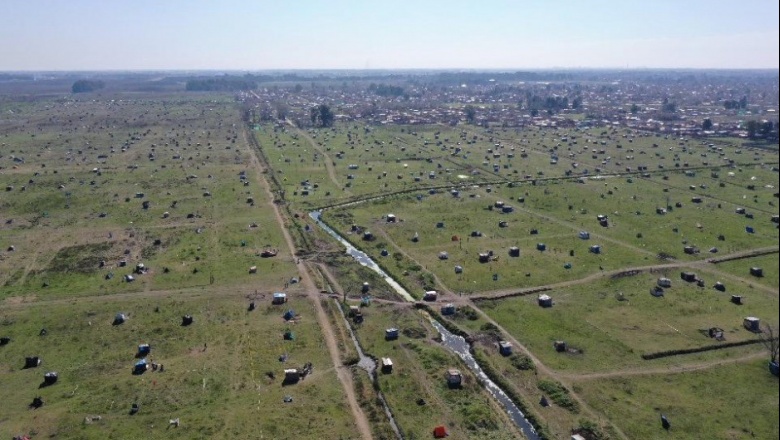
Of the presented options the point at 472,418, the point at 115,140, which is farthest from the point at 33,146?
the point at 472,418

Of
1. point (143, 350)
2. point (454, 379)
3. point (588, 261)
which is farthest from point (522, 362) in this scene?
point (143, 350)

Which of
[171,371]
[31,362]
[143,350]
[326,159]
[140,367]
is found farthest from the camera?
[326,159]

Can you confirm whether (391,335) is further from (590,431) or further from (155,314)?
(155,314)

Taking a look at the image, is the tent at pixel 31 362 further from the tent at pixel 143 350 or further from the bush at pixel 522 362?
the bush at pixel 522 362

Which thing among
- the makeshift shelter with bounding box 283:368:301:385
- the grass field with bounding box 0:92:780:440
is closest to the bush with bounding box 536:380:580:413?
the grass field with bounding box 0:92:780:440

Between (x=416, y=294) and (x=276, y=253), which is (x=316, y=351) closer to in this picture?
(x=416, y=294)

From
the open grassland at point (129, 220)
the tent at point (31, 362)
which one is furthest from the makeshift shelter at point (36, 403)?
the open grassland at point (129, 220)

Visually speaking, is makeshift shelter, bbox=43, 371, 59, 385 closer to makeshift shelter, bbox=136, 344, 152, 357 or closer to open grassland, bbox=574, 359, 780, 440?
makeshift shelter, bbox=136, 344, 152, 357
